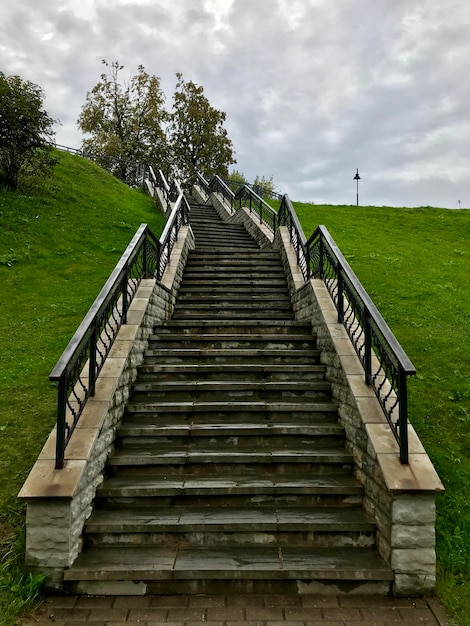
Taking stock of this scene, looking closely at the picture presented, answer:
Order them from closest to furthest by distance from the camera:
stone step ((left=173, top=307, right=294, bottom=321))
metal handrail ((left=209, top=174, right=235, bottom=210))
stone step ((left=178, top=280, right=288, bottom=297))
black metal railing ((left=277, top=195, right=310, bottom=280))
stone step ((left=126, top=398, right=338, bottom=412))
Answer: stone step ((left=126, top=398, right=338, bottom=412)) → stone step ((left=173, top=307, right=294, bottom=321)) → black metal railing ((left=277, top=195, right=310, bottom=280)) → stone step ((left=178, top=280, right=288, bottom=297)) → metal handrail ((left=209, top=174, right=235, bottom=210))

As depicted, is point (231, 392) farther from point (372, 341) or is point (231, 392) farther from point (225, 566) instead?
point (225, 566)

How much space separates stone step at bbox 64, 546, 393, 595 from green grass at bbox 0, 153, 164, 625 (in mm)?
505

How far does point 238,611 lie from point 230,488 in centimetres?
97

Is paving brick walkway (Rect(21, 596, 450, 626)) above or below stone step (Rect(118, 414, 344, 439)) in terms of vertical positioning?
below

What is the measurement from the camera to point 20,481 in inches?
149

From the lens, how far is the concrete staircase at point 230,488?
9.78 ft

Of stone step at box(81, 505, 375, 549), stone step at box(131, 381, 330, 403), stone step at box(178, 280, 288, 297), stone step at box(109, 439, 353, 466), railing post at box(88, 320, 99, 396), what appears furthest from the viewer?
stone step at box(178, 280, 288, 297)

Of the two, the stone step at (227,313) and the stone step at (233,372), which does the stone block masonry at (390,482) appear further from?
the stone step at (227,313)

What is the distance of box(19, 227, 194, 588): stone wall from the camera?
3.01 meters

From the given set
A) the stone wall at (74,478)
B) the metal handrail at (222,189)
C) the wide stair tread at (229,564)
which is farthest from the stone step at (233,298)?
the metal handrail at (222,189)

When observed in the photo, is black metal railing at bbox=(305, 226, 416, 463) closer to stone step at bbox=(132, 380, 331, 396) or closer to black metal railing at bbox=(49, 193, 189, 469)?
stone step at bbox=(132, 380, 331, 396)

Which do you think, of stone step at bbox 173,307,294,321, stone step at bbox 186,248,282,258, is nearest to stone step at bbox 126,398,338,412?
stone step at bbox 173,307,294,321

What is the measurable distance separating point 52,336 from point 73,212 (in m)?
8.25

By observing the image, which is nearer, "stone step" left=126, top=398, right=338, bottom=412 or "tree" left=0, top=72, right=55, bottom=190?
"stone step" left=126, top=398, right=338, bottom=412
